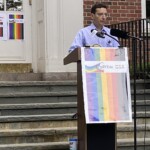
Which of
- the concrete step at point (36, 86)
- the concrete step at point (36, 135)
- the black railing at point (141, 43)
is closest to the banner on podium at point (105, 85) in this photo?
the concrete step at point (36, 135)

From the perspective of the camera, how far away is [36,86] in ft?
25.1

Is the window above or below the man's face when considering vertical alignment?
above

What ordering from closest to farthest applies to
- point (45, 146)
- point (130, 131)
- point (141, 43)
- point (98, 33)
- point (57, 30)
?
1. point (98, 33)
2. point (45, 146)
3. point (130, 131)
4. point (141, 43)
5. point (57, 30)

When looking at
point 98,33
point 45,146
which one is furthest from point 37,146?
point 98,33

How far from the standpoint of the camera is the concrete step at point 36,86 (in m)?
7.53

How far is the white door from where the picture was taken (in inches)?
353

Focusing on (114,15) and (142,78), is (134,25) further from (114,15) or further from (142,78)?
(142,78)

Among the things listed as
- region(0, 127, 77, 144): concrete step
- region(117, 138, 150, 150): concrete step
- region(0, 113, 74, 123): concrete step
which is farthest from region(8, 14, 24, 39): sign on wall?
region(117, 138, 150, 150): concrete step

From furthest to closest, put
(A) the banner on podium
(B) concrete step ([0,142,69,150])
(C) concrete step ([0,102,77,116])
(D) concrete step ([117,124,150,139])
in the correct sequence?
(C) concrete step ([0,102,77,116])
(D) concrete step ([117,124,150,139])
(B) concrete step ([0,142,69,150])
(A) the banner on podium

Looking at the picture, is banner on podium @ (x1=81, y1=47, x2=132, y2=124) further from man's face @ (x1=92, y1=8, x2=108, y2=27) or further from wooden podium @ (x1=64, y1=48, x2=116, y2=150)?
man's face @ (x1=92, y1=8, x2=108, y2=27)

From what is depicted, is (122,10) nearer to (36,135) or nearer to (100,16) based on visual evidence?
(36,135)

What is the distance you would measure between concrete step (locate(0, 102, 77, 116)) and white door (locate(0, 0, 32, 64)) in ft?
7.38

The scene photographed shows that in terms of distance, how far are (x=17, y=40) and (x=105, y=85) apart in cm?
441

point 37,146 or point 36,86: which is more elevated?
point 36,86
